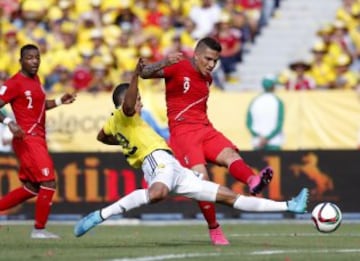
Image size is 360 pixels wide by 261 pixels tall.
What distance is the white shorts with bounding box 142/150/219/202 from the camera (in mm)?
13852

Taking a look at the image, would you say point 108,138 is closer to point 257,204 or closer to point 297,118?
point 257,204

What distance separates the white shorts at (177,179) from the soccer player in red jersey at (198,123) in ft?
2.74

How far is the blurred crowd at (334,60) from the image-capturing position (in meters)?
24.2

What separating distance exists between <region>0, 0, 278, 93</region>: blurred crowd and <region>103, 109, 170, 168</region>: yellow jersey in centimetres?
1099

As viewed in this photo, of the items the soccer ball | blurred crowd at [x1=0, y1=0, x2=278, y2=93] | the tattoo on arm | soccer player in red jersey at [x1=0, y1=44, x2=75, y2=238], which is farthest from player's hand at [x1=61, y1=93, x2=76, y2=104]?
blurred crowd at [x1=0, y1=0, x2=278, y2=93]

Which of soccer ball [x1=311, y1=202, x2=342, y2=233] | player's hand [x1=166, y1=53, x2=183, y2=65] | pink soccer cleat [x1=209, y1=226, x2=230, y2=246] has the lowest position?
pink soccer cleat [x1=209, y1=226, x2=230, y2=246]

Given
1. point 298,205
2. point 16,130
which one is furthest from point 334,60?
point 298,205

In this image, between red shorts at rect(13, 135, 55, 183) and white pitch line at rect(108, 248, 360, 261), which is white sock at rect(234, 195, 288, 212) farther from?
red shorts at rect(13, 135, 55, 183)

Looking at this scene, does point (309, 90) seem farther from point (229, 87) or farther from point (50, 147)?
point (50, 147)

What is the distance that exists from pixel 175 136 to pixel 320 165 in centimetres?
691

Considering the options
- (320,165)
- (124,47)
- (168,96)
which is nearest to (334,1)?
(124,47)

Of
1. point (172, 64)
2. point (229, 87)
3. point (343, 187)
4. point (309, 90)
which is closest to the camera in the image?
point (172, 64)

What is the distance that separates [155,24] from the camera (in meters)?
27.5

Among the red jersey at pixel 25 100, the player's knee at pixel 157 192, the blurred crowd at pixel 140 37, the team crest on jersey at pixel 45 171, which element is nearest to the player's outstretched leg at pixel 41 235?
the team crest on jersey at pixel 45 171
